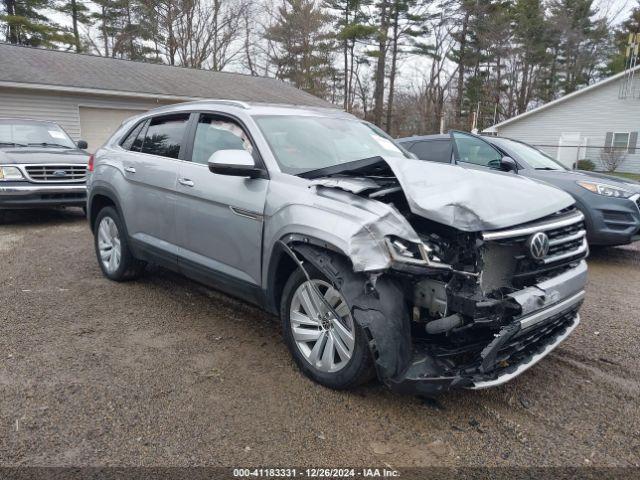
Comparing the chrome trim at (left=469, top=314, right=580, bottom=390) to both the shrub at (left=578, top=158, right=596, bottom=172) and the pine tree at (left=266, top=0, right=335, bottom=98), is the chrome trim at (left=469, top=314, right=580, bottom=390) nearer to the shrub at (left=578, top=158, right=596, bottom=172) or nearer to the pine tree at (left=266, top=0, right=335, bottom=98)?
the shrub at (left=578, top=158, right=596, bottom=172)

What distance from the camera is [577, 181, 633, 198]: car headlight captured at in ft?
20.2

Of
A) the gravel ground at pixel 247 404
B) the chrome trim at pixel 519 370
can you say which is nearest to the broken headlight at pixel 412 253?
the chrome trim at pixel 519 370

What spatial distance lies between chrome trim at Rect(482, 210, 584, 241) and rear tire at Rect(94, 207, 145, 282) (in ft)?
11.9

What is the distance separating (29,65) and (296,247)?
17110mm

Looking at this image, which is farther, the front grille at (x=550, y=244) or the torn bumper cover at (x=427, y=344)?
the front grille at (x=550, y=244)

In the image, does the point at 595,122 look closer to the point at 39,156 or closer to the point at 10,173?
the point at 39,156

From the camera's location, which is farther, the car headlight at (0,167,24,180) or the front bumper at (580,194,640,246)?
the car headlight at (0,167,24,180)

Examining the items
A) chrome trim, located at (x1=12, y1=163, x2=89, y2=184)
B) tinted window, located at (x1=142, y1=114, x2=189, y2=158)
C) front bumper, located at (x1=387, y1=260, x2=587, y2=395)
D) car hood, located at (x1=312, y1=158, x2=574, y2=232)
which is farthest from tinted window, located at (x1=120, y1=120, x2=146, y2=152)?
front bumper, located at (x1=387, y1=260, x2=587, y2=395)

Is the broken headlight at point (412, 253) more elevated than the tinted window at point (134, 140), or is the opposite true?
the tinted window at point (134, 140)

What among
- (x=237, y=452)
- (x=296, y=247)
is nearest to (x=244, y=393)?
(x=237, y=452)

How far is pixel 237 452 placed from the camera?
2.45 meters

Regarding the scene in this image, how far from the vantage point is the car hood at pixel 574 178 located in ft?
20.9

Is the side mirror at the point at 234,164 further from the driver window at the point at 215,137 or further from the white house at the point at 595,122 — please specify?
the white house at the point at 595,122

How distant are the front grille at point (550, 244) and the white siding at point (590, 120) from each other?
2222 cm
